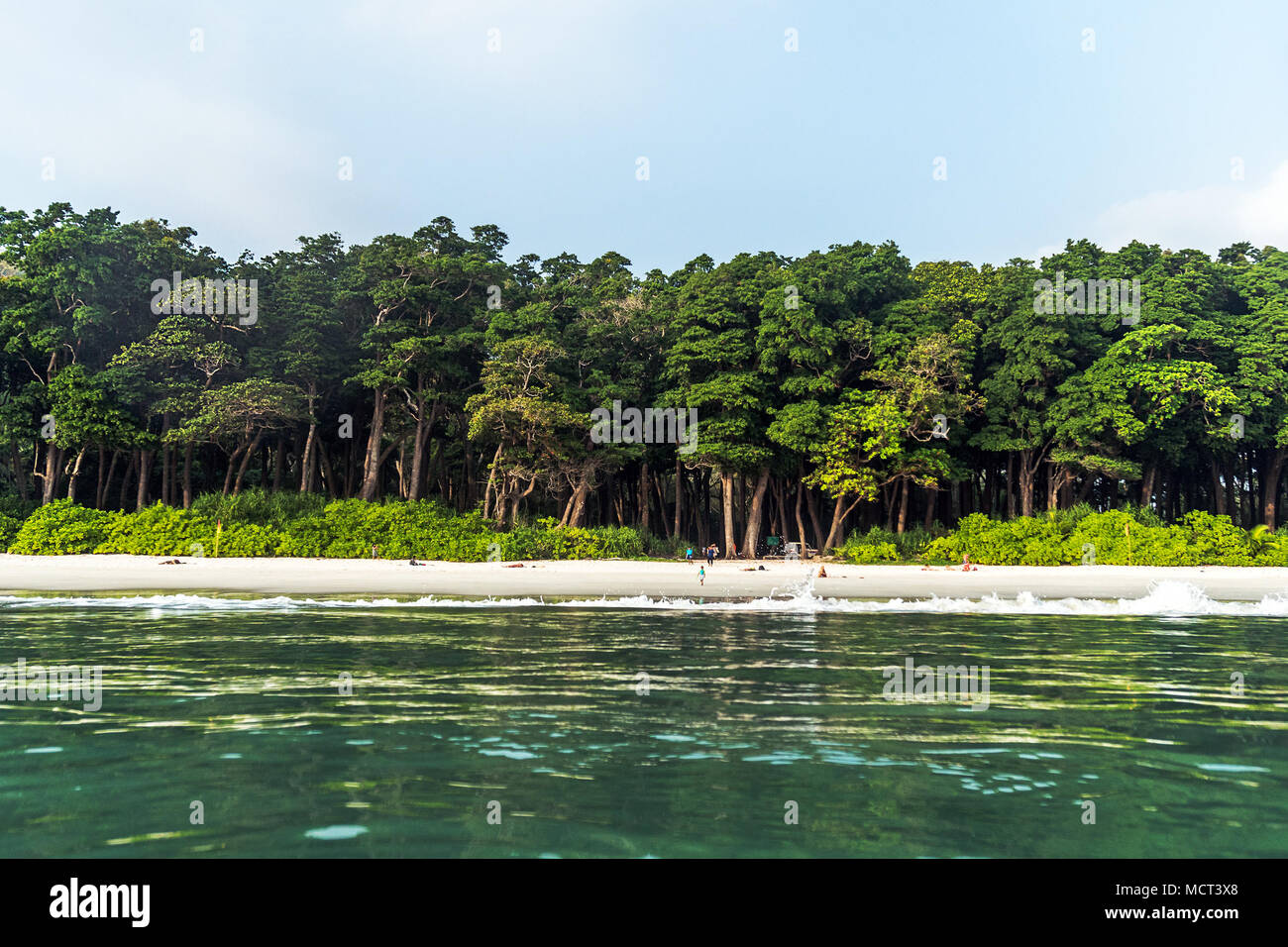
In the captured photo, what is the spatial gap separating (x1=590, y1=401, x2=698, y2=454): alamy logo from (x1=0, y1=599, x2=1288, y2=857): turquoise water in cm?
2526

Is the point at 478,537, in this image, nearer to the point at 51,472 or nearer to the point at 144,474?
the point at 144,474

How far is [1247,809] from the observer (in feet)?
19.2

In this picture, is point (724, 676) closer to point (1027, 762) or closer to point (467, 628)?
point (1027, 762)

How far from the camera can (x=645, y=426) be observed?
4159cm

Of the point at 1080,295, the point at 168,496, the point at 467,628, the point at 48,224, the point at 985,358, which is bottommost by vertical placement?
the point at 467,628

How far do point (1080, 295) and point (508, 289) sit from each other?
3009 centimetres

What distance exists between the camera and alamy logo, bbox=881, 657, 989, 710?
9.55m

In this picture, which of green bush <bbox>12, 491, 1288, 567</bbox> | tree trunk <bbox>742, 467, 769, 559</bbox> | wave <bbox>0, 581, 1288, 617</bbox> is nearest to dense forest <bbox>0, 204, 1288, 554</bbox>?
tree trunk <bbox>742, 467, 769, 559</bbox>

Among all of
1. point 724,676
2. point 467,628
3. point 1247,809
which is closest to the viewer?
point 1247,809
